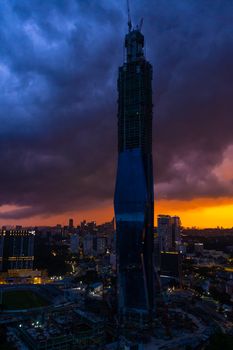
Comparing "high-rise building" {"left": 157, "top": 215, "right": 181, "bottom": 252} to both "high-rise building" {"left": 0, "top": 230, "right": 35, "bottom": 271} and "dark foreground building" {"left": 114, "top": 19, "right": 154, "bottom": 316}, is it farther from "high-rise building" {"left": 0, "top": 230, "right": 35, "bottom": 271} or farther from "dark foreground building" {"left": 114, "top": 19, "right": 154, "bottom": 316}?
"dark foreground building" {"left": 114, "top": 19, "right": 154, "bottom": 316}

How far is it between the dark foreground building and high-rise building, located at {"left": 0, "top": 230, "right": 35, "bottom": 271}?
42976 mm

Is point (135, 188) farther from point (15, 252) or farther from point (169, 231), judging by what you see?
point (169, 231)

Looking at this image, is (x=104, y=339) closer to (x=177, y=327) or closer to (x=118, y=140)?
(x=177, y=327)

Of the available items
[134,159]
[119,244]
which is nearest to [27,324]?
[119,244]

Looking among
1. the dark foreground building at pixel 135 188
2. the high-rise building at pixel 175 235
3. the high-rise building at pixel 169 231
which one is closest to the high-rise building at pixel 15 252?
the dark foreground building at pixel 135 188

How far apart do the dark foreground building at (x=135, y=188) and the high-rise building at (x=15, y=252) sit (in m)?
43.0

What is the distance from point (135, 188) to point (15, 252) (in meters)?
47.7

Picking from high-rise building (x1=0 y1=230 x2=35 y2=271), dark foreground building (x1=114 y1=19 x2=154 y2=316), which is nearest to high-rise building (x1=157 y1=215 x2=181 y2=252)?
high-rise building (x1=0 y1=230 x2=35 y2=271)

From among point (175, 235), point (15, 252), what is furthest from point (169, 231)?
point (15, 252)

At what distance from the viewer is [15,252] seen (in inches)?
3381

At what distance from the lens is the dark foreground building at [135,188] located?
1889 inches

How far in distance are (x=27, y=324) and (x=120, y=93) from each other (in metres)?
34.9

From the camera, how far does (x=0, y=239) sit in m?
85.6

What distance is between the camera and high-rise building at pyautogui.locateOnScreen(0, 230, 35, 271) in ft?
278
